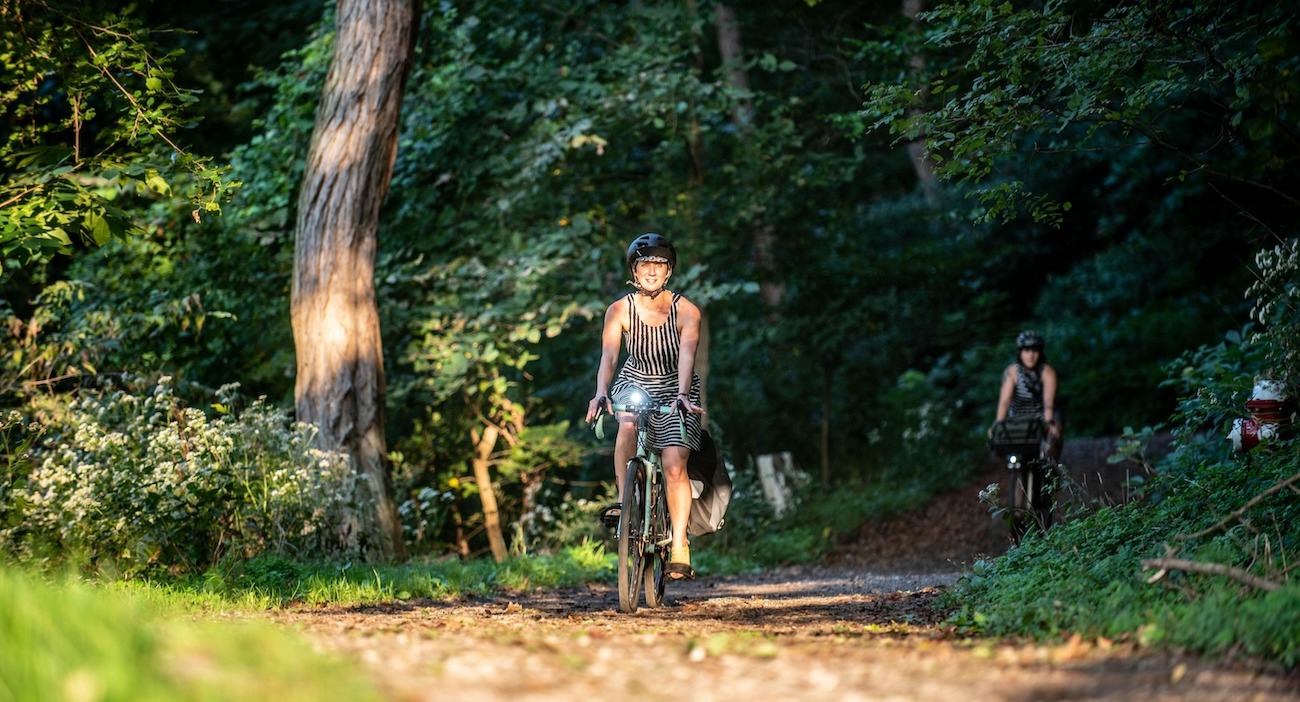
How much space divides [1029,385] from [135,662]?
30.4ft

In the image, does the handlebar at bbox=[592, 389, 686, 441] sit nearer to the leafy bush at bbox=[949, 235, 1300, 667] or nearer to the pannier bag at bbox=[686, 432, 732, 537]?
the pannier bag at bbox=[686, 432, 732, 537]

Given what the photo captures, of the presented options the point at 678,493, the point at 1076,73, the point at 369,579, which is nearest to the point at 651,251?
the point at 678,493

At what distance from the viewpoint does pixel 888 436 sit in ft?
61.5

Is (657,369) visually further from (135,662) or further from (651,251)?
(135,662)

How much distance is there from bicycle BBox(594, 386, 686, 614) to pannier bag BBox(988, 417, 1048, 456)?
3953 mm

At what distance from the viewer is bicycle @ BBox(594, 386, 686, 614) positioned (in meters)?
7.41

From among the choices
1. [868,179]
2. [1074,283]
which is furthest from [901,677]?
[868,179]

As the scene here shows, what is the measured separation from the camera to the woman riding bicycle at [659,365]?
767 cm

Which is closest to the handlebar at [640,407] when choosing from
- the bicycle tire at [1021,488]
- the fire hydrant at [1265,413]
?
the fire hydrant at [1265,413]

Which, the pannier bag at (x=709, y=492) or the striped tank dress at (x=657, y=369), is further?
the pannier bag at (x=709, y=492)

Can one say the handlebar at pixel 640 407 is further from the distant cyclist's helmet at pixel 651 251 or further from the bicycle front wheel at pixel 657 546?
the distant cyclist's helmet at pixel 651 251

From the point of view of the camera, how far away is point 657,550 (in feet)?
26.0

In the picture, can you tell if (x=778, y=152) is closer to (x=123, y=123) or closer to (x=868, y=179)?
(x=123, y=123)

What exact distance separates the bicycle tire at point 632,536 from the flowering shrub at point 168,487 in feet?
8.80
